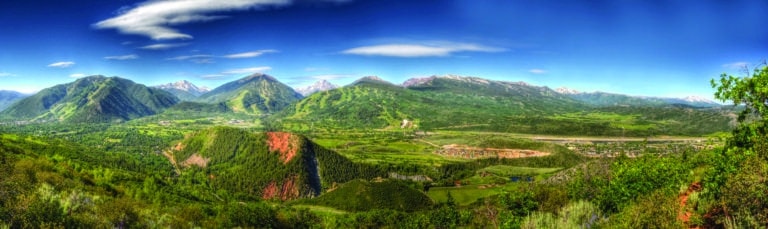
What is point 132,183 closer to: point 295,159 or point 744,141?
point 295,159

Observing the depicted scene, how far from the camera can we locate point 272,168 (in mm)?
169875

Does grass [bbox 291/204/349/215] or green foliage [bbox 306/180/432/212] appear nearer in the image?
grass [bbox 291/204/349/215]

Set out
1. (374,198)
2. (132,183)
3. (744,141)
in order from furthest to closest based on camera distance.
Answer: (374,198) < (132,183) < (744,141)

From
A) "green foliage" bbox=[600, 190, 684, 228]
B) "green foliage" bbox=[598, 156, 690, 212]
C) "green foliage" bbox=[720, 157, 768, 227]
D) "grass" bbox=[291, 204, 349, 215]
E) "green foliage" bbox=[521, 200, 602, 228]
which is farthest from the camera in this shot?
"grass" bbox=[291, 204, 349, 215]

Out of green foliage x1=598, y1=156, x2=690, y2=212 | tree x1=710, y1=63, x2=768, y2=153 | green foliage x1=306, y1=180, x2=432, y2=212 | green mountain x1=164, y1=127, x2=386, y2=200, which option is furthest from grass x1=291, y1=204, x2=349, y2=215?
tree x1=710, y1=63, x2=768, y2=153

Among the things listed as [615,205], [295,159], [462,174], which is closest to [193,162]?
[295,159]

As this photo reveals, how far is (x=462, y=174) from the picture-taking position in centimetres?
19175

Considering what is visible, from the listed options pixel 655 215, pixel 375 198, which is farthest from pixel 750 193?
pixel 375 198

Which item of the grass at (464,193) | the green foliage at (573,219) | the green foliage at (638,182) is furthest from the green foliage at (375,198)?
the green foliage at (573,219)

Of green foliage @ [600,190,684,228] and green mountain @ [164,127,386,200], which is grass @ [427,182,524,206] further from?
green foliage @ [600,190,684,228]

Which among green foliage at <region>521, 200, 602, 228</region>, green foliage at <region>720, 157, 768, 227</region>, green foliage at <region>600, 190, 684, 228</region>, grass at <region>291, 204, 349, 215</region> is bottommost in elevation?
grass at <region>291, 204, 349, 215</region>

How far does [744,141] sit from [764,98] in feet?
12.5

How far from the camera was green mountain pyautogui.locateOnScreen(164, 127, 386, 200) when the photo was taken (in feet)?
529

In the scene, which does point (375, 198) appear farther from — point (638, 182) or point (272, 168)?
point (638, 182)
